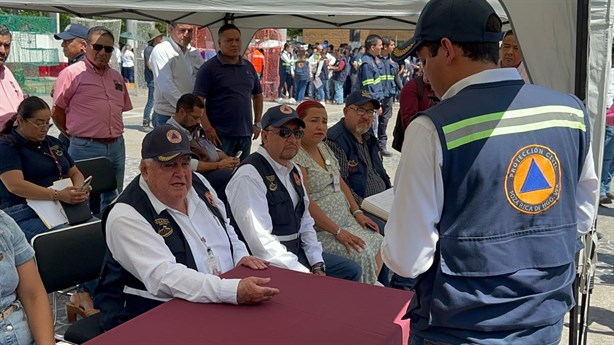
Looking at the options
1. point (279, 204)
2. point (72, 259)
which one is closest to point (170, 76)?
point (279, 204)

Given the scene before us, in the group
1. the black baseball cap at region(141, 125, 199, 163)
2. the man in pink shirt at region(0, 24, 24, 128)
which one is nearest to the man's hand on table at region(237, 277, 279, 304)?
the black baseball cap at region(141, 125, 199, 163)

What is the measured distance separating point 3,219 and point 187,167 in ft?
2.38

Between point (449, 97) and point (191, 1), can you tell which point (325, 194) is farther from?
point (449, 97)

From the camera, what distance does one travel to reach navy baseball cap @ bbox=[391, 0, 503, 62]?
151 cm

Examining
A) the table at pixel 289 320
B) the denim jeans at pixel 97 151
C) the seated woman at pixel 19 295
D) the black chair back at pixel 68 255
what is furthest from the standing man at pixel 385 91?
the seated woman at pixel 19 295

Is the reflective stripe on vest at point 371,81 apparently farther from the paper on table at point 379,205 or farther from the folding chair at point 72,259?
the folding chair at point 72,259

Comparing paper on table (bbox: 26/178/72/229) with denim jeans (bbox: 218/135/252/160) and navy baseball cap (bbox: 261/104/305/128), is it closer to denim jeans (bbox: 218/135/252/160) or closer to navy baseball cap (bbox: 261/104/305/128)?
navy baseball cap (bbox: 261/104/305/128)

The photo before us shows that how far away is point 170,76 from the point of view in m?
6.39

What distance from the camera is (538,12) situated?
2529mm

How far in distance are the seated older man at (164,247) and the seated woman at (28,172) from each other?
1454 mm

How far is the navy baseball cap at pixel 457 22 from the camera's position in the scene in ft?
4.96

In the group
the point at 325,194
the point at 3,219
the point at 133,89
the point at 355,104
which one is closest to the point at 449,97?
the point at 3,219

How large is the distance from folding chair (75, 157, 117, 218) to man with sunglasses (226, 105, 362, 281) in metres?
1.65

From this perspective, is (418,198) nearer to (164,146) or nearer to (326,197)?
(164,146)
